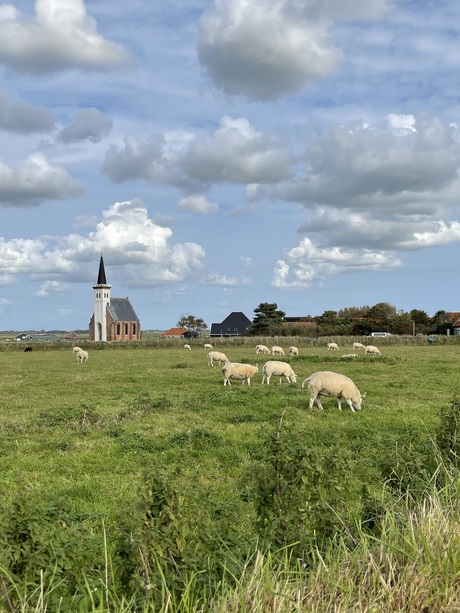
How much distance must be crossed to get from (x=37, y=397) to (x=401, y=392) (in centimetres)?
1381

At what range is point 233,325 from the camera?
499 feet

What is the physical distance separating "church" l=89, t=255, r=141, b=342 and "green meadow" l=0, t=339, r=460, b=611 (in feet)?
403

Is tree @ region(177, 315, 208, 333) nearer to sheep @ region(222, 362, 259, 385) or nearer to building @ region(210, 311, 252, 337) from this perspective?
building @ region(210, 311, 252, 337)

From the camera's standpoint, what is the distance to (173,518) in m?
3.98

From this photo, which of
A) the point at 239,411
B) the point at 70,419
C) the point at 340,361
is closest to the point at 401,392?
the point at 239,411

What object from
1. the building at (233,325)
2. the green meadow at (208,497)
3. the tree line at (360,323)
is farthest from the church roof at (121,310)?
the green meadow at (208,497)

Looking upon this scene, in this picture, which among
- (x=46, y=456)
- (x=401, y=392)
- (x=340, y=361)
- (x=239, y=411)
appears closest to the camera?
(x=46, y=456)

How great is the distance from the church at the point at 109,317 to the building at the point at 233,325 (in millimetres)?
22958

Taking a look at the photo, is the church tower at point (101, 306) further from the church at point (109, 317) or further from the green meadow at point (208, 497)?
the green meadow at point (208, 497)

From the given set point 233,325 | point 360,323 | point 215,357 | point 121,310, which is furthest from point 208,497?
point 233,325

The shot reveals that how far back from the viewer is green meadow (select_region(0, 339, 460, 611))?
3676 mm

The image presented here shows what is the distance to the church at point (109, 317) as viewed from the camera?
140 meters

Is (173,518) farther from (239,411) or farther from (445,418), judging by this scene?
(239,411)

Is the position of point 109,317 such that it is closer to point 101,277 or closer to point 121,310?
point 121,310
